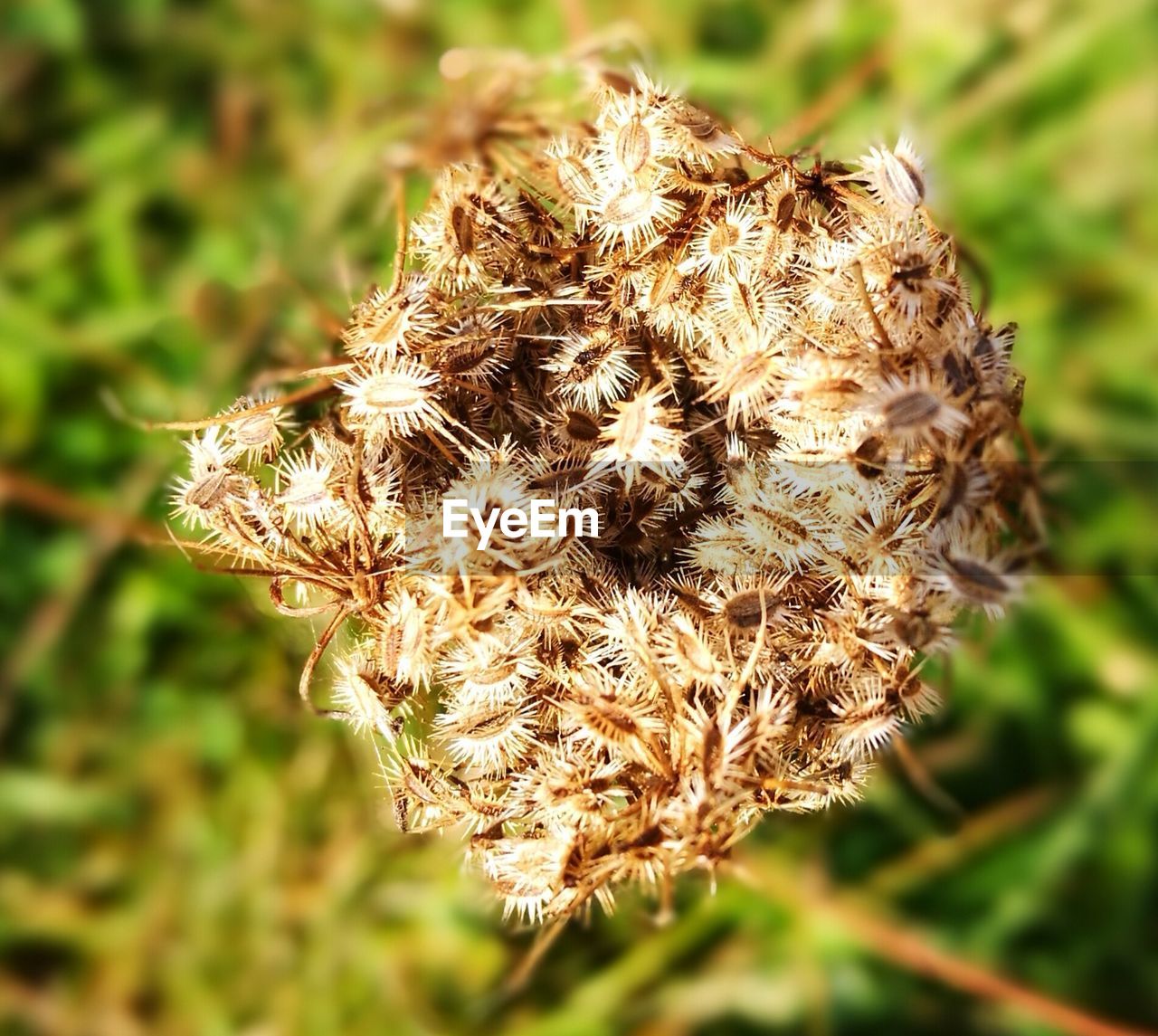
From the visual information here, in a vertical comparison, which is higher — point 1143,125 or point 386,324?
point 1143,125

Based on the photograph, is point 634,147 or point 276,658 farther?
point 276,658

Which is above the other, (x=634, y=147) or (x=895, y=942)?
(x=634, y=147)

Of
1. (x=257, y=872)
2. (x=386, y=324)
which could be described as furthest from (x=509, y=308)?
(x=257, y=872)

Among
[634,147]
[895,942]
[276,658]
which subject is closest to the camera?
[634,147]

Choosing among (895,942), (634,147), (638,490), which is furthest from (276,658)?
(895,942)

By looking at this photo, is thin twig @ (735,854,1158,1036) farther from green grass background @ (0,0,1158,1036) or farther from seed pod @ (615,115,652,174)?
seed pod @ (615,115,652,174)

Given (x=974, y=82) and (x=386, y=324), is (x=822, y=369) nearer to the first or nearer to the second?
(x=386, y=324)

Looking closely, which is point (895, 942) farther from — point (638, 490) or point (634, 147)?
point (634, 147)
